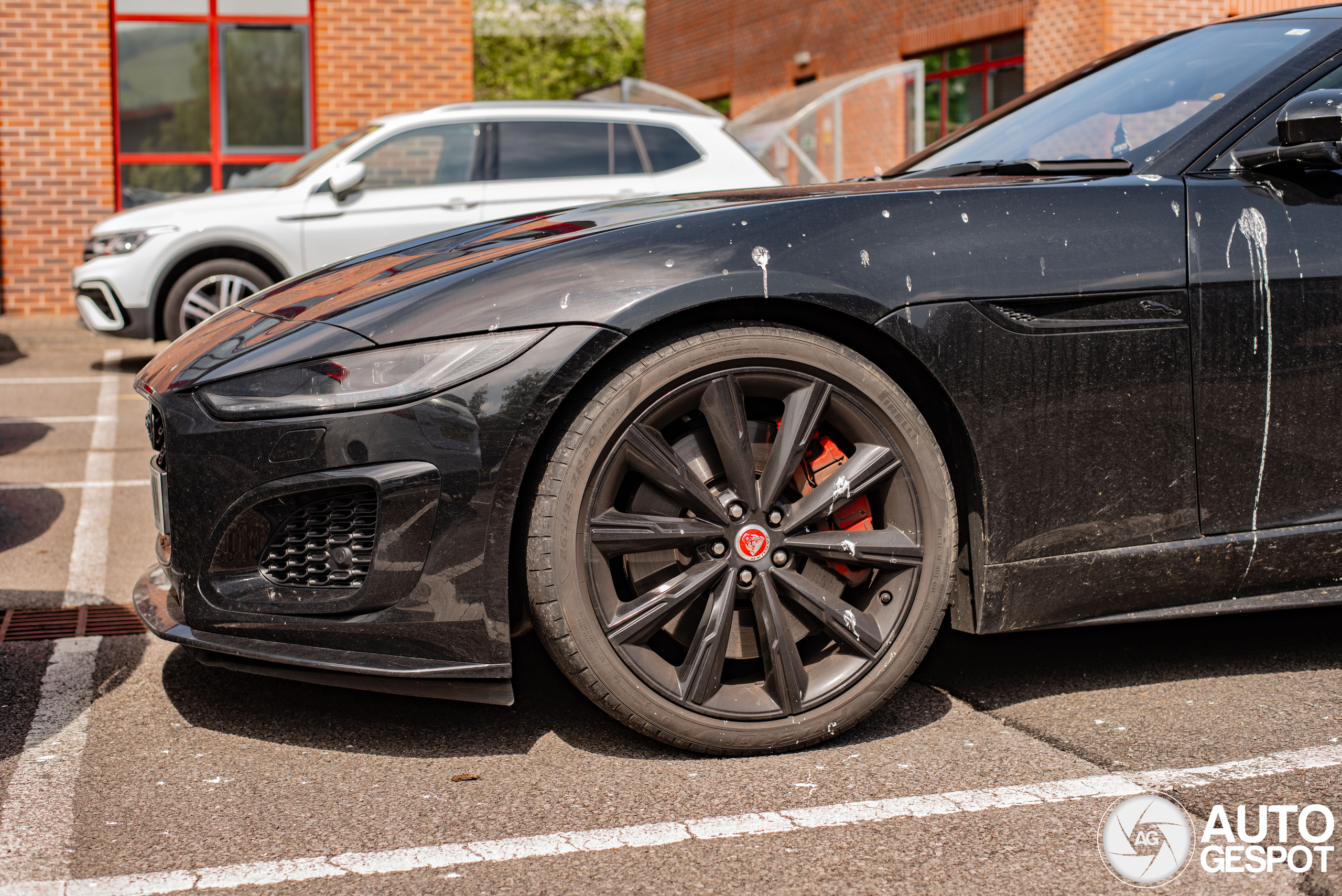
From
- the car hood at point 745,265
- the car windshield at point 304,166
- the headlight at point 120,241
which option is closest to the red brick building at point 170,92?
the car windshield at point 304,166

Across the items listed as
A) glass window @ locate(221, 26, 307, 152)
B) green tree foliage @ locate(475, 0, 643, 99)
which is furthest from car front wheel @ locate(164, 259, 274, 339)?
green tree foliage @ locate(475, 0, 643, 99)

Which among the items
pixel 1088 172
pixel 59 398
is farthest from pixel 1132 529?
pixel 59 398

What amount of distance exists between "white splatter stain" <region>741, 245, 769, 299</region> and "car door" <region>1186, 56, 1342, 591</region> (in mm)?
953

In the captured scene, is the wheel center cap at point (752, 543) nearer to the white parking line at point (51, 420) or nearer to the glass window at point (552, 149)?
the white parking line at point (51, 420)

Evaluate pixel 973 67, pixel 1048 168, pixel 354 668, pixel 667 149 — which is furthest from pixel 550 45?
pixel 354 668

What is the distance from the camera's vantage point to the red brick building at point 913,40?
1430 cm

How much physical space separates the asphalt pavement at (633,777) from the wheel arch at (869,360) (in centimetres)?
34

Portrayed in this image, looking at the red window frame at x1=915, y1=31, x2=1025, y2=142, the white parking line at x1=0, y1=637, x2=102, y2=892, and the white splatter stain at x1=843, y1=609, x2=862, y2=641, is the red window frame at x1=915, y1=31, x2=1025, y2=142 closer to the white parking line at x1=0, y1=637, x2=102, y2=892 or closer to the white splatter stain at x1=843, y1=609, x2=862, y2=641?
the white splatter stain at x1=843, y1=609, x2=862, y2=641

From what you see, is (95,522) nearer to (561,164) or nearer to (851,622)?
(851,622)

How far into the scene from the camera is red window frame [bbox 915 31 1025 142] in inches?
631

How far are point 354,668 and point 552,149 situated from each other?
7.61 meters

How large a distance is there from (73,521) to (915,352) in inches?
153

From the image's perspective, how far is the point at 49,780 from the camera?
2.55 m

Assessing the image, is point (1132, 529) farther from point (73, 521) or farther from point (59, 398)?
point (59, 398)
